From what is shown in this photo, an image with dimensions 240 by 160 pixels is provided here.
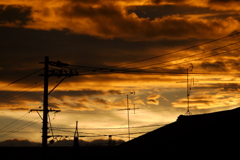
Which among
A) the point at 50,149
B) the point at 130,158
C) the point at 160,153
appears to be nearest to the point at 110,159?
the point at 130,158

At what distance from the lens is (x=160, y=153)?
32.2 m

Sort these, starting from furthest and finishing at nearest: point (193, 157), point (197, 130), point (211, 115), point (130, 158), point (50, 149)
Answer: point (50, 149), point (211, 115), point (130, 158), point (197, 130), point (193, 157)

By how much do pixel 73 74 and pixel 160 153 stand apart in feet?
46.5

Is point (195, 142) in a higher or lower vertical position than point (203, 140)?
lower

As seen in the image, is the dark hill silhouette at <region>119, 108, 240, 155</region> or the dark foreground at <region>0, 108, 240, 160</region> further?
the dark hill silhouette at <region>119, 108, 240, 155</region>

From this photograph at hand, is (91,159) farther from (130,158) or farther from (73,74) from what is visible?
(73,74)

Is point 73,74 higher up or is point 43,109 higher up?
point 73,74

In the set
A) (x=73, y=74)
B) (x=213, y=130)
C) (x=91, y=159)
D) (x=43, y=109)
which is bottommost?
(x=91, y=159)

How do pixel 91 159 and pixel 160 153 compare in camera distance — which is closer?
pixel 160 153

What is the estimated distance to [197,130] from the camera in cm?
3186

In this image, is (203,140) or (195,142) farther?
(195,142)

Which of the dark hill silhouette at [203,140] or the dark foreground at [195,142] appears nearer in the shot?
the dark foreground at [195,142]

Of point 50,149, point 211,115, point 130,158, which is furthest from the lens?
point 50,149

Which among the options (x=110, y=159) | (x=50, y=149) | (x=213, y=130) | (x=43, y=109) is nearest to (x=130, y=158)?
(x=110, y=159)
